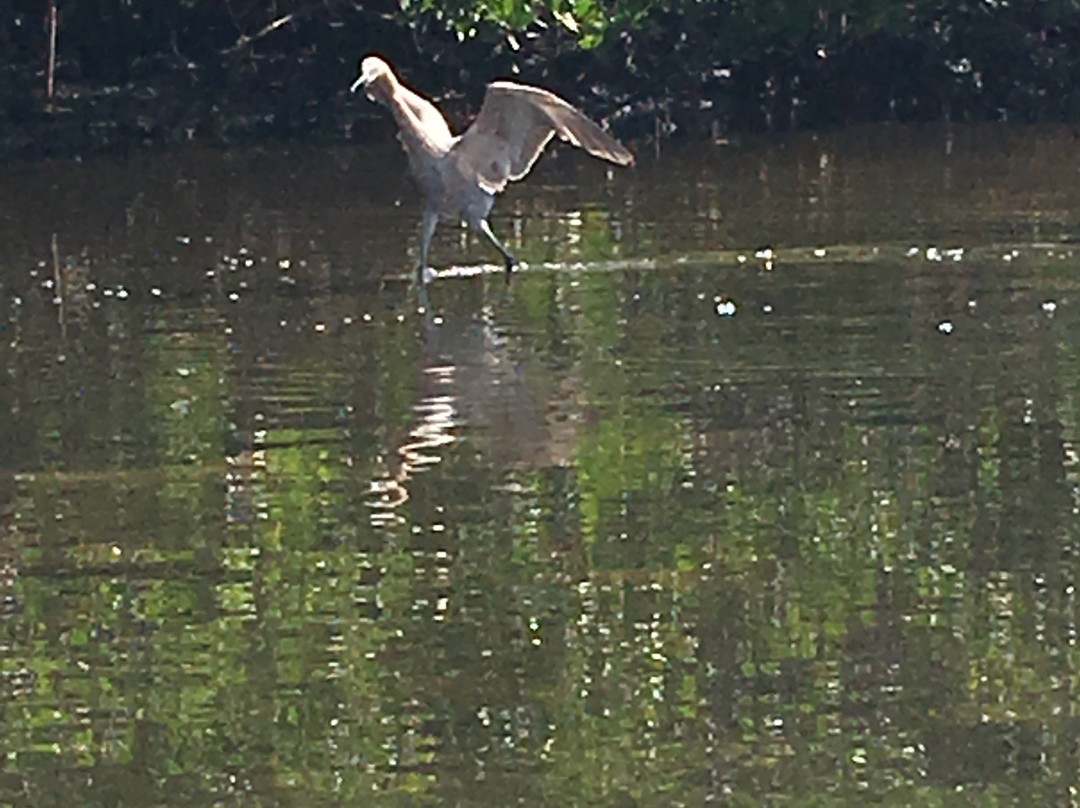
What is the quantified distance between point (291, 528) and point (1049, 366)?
387 cm

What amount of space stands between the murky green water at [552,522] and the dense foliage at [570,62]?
9.99 meters

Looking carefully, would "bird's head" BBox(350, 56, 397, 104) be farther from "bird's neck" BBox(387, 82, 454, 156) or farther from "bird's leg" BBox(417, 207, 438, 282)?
"bird's leg" BBox(417, 207, 438, 282)

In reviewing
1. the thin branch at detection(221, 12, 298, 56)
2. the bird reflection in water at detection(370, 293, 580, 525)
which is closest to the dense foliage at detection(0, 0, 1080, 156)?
A: the thin branch at detection(221, 12, 298, 56)

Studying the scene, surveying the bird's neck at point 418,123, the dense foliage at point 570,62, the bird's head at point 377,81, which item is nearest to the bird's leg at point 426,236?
the bird's neck at point 418,123

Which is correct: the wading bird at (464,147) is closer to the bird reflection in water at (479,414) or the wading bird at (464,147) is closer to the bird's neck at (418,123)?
the bird's neck at (418,123)

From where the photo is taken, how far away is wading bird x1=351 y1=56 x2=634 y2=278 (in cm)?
1578

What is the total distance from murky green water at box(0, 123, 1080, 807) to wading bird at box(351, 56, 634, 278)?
1.44ft

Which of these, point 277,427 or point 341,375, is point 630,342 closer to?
point 341,375

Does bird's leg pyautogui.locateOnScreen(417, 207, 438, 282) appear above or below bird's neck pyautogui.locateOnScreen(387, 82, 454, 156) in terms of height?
below

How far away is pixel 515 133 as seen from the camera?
16078mm

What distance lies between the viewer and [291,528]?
391 inches

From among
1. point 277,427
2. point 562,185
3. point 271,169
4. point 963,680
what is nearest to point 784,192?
point 562,185

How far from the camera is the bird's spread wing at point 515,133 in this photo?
1540 centimetres

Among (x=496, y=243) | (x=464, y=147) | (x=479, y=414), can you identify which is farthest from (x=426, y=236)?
(x=479, y=414)
